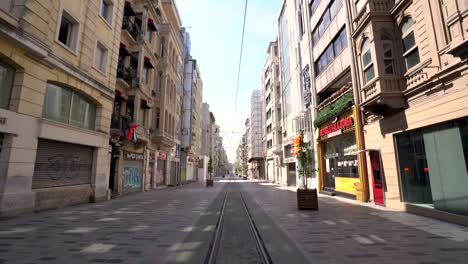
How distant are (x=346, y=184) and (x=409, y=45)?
9.30 meters

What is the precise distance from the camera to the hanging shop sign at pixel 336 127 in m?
14.6

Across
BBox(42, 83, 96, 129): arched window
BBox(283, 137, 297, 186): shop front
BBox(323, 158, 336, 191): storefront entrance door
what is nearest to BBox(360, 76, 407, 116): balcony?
BBox(323, 158, 336, 191): storefront entrance door

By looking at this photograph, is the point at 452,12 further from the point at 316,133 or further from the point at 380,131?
the point at 316,133

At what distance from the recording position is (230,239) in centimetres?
632

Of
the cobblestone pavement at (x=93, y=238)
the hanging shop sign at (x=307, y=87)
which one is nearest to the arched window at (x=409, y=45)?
the cobblestone pavement at (x=93, y=238)

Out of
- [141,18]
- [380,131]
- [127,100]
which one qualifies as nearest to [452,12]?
[380,131]

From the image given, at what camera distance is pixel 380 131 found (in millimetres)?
11867

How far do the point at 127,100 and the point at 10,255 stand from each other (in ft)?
50.8

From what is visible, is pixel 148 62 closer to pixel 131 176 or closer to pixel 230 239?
pixel 131 176

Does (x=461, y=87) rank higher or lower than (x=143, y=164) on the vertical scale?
higher

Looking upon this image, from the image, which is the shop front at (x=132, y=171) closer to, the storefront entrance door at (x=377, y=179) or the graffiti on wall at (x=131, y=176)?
the graffiti on wall at (x=131, y=176)

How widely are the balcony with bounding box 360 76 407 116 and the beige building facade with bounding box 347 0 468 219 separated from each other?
0.12 feet

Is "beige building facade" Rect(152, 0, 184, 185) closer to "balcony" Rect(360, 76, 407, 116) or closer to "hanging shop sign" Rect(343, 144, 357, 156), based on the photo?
"hanging shop sign" Rect(343, 144, 357, 156)

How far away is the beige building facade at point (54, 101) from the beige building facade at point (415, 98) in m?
14.6
